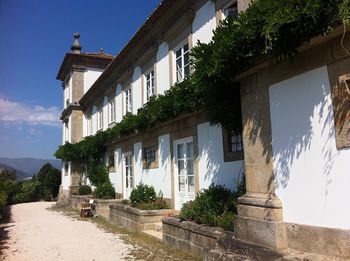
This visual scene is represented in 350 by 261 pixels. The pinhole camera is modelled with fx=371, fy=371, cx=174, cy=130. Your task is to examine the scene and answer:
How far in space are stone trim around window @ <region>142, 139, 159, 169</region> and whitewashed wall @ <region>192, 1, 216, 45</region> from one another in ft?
12.8

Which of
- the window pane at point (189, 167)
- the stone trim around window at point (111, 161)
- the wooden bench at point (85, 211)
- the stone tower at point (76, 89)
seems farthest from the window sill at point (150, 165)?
the stone tower at point (76, 89)

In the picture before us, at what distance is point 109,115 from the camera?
17969 mm

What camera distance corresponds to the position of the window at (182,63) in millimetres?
10258

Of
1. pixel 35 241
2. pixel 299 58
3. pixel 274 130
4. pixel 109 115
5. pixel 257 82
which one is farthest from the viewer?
pixel 109 115

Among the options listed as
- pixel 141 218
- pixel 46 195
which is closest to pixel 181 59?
pixel 141 218

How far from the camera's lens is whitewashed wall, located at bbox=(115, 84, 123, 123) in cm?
1594

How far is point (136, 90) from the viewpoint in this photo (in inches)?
555

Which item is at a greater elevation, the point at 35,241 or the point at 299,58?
the point at 299,58

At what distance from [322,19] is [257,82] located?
157cm

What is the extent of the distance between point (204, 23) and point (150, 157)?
530cm

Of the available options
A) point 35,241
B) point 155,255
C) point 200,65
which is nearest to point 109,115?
point 35,241

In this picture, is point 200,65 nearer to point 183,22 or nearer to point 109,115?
point 183,22

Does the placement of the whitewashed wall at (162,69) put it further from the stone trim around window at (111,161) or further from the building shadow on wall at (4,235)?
the stone trim around window at (111,161)

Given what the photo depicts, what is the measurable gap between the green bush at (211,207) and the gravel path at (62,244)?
1.70 m
